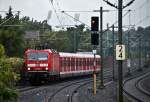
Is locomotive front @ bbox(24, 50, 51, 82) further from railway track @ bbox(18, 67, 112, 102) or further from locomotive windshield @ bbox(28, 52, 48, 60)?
railway track @ bbox(18, 67, 112, 102)

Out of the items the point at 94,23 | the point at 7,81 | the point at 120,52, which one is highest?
the point at 94,23

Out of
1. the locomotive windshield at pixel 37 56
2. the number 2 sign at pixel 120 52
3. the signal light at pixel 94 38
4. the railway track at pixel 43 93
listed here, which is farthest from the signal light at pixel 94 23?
the locomotive windshield at pixel 37 56

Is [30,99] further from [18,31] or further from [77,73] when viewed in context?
[18,31]

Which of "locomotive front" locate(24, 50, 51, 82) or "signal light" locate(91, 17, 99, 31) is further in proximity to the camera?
"locomotive front" locate(24, 50, 51, 82)

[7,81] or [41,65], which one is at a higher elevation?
[7,81]

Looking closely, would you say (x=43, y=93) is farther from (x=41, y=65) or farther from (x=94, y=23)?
(x=41, y=65)

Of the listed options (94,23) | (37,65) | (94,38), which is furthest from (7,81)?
(37,65)

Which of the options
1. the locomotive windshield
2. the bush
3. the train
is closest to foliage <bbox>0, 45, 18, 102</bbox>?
the bush

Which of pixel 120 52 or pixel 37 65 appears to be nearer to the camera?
pixel 120 52

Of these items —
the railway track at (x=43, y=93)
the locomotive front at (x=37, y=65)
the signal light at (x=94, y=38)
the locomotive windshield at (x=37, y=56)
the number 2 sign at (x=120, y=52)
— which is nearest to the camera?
the number 2 sign at (x=120, y=52)

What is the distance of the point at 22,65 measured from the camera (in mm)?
46688

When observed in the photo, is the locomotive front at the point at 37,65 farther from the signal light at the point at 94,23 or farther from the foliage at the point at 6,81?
the foliage at the point at 6,81

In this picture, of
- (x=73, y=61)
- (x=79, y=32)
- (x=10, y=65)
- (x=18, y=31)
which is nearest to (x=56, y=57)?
(x=73, y=61)

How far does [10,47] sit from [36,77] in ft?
76.8
